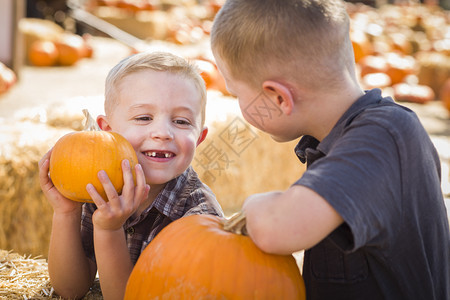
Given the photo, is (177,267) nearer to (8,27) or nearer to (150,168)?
(150,168)

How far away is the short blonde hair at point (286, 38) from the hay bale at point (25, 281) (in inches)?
45.0

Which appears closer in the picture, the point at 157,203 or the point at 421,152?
the point at 421,152

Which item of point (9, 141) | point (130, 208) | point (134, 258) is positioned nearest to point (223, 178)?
point (9, 141)

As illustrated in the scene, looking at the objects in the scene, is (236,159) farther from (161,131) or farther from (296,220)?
(296,220)

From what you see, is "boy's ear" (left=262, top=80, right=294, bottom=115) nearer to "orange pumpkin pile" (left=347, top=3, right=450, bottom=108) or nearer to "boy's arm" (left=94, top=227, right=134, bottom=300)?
"boy's arm" (left=94, top=227, right=134, bottom=300)

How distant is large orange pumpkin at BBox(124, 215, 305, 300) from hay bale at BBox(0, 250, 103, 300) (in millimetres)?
610

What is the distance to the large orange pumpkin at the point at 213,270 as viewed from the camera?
1.43 metres

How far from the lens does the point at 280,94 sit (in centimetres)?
146

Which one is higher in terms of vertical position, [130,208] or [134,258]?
[130,208]

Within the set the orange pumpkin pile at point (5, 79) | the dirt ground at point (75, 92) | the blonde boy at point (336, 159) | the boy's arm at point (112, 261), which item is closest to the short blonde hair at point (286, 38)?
the blonde boy at point (336, 159)

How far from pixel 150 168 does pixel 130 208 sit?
0.26 meters

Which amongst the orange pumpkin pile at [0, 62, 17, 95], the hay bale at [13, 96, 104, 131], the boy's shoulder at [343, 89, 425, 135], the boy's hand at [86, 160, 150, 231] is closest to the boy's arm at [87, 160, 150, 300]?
the boy's hand at [86, 160, 150, 231]

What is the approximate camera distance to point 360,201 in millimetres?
1249

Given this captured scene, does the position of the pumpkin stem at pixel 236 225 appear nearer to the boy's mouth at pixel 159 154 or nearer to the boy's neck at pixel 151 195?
the boy's mouth at pixel 159 154
